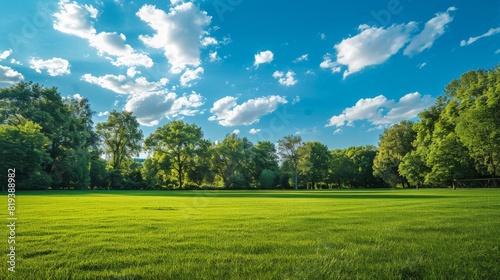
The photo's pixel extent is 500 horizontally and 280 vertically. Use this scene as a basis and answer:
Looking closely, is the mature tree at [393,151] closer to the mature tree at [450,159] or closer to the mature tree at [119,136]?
the mature tree at [450,159]

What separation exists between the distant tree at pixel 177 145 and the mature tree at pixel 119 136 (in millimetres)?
5009

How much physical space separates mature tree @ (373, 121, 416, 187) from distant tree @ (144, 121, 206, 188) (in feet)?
152

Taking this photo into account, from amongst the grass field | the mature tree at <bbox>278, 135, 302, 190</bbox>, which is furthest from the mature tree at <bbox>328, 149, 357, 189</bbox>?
the grass field

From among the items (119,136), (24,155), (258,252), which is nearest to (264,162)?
(119,136)

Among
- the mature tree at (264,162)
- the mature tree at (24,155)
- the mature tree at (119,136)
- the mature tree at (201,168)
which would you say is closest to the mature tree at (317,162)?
the mature tree at (264,162)

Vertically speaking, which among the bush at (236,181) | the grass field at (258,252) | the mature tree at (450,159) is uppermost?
the mature tree at (450,159)

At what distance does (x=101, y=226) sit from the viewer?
8258 mm

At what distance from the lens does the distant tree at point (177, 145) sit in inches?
2913

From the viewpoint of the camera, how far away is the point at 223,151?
261 feet

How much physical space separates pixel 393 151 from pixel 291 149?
85.2 feet

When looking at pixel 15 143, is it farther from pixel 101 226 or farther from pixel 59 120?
pixel 101 226

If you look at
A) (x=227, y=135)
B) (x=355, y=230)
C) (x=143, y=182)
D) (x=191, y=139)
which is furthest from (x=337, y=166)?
(x=355, y=230)

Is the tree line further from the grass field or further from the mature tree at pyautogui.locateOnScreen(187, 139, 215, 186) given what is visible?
the grass field

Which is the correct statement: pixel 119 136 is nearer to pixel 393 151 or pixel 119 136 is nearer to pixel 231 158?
pixel 231 158
